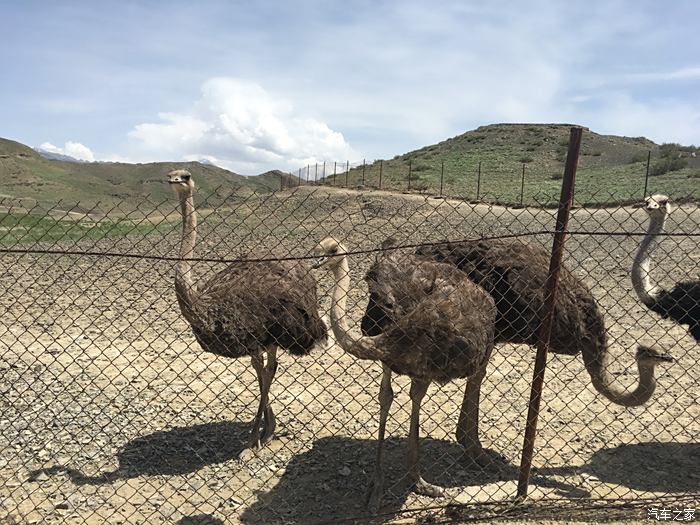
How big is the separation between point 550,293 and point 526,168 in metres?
37.1

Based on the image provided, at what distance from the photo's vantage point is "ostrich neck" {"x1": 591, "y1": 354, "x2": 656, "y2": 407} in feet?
14.8

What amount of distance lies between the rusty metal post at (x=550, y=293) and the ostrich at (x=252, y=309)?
82.5 inches

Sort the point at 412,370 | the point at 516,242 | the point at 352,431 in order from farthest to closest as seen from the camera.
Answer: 1. the point at 352,431
2. the point at 516,242
3. the point at 412,370

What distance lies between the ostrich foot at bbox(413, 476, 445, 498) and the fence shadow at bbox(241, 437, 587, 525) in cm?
6

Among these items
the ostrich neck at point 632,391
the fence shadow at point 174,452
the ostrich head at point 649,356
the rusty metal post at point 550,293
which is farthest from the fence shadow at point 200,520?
the ostrich head at point 649,356

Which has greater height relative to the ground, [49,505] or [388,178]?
[388,178]

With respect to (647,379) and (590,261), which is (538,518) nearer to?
(647,379)

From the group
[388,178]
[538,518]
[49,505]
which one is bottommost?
[49,505]

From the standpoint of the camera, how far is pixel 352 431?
18.0ft

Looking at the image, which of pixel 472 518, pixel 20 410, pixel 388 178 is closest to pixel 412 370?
pixel 472 518

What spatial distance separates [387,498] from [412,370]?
1.07 metres

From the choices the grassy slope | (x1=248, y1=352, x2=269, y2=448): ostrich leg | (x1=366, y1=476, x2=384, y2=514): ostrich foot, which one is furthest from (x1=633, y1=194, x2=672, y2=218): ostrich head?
the grassy slope

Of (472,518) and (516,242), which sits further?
(516,242)

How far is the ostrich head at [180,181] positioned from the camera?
17.4 ft
